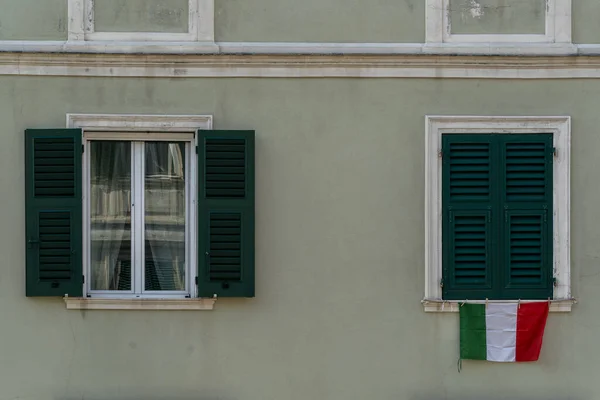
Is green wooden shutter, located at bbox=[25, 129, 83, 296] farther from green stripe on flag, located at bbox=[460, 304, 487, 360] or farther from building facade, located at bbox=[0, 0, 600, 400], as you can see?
green stripe on flag, located at bbox=[460, 304, 487, 360]

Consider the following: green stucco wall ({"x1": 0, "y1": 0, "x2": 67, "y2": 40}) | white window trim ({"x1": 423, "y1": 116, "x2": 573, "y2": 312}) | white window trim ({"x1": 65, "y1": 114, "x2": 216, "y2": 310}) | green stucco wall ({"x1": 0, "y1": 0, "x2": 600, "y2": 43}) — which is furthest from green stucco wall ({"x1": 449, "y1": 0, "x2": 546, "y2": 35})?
green stucco wall ({"x1": 0, "y1": 0, "x2": 67, "y2": 40})

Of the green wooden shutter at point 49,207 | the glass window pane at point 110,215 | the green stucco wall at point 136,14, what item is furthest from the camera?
the glass window pane at point 110,215

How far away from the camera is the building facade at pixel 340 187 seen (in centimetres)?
951

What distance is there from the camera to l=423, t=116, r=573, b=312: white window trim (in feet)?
31.3

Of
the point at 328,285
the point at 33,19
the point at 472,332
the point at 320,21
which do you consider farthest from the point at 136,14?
the point at 472,332

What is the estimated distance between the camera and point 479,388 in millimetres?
9609

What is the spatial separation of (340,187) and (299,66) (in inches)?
46.8

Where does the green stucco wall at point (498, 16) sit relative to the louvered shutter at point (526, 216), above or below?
above

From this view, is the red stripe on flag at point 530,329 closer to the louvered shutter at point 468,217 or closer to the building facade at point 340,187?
the building facade at point 340,187

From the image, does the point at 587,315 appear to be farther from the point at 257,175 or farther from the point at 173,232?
the point at 173,232

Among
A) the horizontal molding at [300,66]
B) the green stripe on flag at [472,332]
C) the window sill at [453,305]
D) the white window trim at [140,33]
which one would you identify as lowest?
the green stripe on flag at [472,332]

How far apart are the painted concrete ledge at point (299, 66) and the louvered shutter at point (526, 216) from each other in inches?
26.4

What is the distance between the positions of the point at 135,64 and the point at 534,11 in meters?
3.75

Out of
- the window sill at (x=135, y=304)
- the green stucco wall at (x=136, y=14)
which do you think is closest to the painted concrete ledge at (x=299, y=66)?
the green stucco wall at (x=136, y=14)
